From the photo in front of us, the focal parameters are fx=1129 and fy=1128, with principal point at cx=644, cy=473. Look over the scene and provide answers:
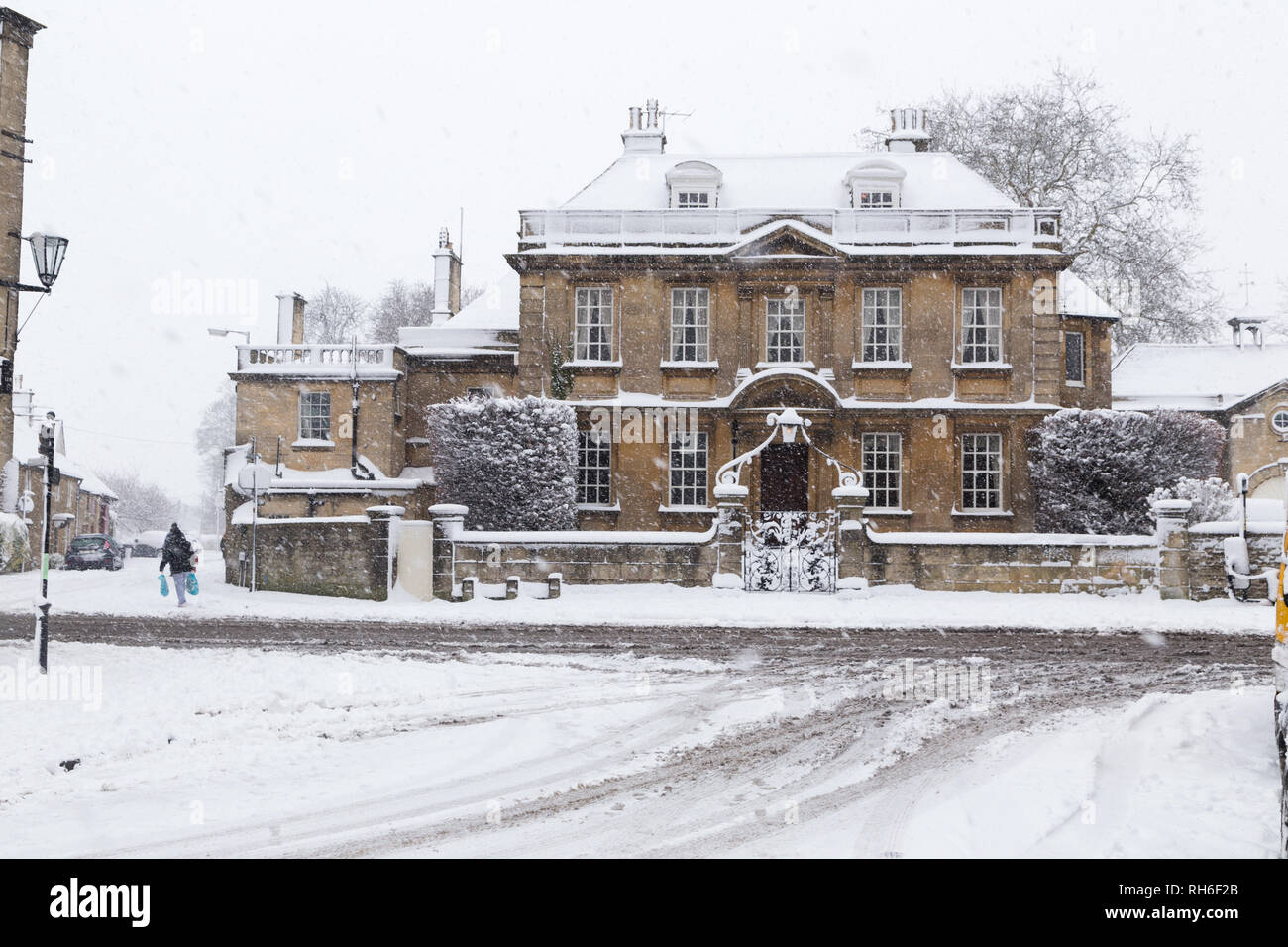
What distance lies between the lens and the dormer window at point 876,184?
99.2 feet

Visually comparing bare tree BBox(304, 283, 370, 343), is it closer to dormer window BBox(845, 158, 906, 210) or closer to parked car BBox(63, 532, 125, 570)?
parked car BBox(63, 532, 125, 570)

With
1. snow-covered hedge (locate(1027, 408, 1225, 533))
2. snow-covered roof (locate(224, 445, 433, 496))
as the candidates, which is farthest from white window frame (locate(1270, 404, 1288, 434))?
snow-covered roof (locate(224, 445, 433, 496))

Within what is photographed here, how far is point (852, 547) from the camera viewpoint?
2084cm

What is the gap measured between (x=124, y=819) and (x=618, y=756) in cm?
316

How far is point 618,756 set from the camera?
7863mm

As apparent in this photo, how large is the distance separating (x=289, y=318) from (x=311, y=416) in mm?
5652

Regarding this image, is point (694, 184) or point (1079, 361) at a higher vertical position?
point (694, 184)

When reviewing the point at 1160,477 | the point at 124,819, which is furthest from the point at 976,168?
the point at 124,819

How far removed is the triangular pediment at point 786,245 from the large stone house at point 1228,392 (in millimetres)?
12088

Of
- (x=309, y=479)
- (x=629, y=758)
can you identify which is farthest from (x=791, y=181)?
(x=629, y=758)

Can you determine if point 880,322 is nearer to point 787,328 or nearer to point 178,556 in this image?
point 787,328

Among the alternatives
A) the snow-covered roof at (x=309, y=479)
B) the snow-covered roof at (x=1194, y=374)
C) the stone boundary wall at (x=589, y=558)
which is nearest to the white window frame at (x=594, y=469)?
the snow-covered roof at (x=309, y=479)

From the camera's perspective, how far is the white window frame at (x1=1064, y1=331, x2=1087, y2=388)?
3084 cm
